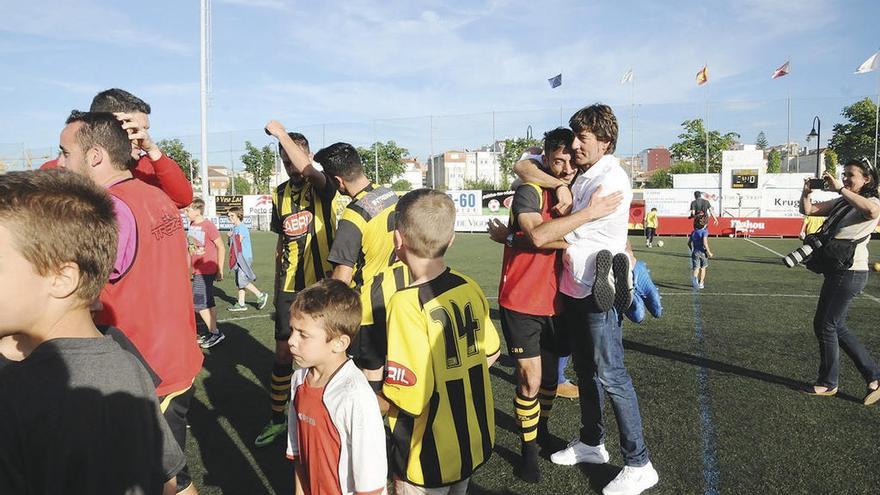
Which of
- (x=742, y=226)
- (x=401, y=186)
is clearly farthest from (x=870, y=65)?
(x=401, y=186)

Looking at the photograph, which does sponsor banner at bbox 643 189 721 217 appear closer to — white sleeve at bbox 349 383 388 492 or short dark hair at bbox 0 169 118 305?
white sleeve at bbox 349 383 388 492

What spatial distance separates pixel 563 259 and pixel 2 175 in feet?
9.64

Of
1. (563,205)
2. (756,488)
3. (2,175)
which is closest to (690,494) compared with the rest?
(756,488)

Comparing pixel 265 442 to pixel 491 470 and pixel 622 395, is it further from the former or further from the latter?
pixel 622 395

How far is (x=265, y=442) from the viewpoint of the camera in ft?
13.3

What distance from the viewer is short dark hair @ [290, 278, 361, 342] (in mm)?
2203

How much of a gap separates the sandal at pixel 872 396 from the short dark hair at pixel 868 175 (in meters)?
1.74

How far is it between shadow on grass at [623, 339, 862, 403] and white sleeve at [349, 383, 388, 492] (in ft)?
15.9

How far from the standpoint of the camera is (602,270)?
3.17m

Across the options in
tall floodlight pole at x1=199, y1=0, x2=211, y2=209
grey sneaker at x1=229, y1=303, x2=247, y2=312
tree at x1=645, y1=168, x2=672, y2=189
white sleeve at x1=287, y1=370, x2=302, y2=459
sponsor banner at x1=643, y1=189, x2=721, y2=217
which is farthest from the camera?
tree at x1=645, y1=168, x2=672, y2=189

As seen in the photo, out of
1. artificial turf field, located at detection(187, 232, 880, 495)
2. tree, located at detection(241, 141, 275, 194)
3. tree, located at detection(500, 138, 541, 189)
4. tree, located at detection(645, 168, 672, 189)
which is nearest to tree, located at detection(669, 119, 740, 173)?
tree, located at detection(645, 168, 672, 189)

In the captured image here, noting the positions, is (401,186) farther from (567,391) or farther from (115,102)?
(115,102)

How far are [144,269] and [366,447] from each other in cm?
124

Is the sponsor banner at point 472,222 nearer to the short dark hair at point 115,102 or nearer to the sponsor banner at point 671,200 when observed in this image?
the sponsor banner at point 671,200
